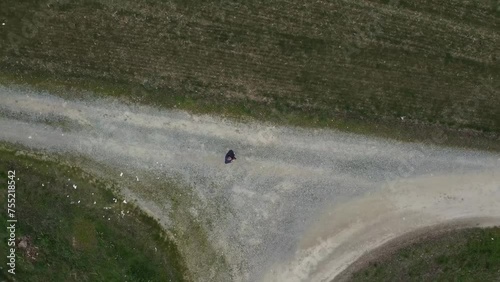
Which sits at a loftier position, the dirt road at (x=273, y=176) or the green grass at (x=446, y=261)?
the dirt road at (x=273, y=176)

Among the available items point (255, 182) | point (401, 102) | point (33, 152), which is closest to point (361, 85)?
point (401, 102)

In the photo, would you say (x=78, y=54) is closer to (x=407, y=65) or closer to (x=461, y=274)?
(x=407, y=65)

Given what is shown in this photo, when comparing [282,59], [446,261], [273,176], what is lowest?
[446,261]

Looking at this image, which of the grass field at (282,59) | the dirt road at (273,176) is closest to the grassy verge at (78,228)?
the dirt road at (273,176)

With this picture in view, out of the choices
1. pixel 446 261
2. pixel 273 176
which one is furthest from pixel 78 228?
pixel 446 261

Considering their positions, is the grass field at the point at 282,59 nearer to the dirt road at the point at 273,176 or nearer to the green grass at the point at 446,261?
the dirt road at the point at 273,176

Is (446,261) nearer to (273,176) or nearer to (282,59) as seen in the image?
(273,176)

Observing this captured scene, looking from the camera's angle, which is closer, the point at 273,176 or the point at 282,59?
the point at 273,176
